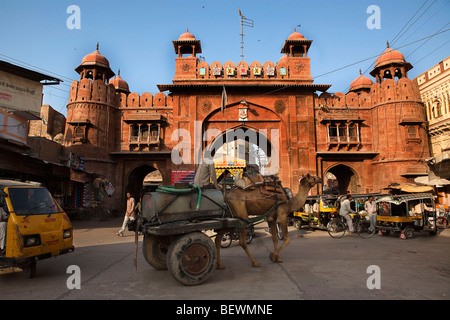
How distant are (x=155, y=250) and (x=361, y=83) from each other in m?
28.6

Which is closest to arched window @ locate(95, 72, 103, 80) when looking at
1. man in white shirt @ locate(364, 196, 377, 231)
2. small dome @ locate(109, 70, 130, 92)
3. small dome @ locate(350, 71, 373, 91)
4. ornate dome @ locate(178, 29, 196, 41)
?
small dome @ locate(109, 70, 130, 92)

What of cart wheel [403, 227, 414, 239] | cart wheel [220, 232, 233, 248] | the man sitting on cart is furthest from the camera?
cart wheel [403, 227, 414, 239]

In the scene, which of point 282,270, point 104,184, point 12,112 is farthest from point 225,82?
point 282,270

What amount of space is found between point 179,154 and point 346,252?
50.4ft

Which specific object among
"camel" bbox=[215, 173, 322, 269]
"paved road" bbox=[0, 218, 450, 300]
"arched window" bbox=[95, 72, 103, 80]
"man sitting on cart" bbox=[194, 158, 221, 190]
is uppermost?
"arched window" bbox=[95, 72, 103, 80]

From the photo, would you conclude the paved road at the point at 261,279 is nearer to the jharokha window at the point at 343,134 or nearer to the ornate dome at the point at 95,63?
the jharokha window at the point at 343,134

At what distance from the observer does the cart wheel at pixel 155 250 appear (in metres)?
5.23

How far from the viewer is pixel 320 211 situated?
1267 cm

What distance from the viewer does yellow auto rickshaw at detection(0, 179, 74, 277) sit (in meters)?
4.67

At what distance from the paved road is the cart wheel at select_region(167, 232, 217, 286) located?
170 mm

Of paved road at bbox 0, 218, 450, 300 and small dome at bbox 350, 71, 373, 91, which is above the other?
small dome at bbox 350, 71, 373, 91

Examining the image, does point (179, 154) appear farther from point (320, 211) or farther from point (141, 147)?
point (320, 211)

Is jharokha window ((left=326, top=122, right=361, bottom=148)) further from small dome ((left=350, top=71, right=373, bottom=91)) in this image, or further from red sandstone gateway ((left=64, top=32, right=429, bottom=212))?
small dome ((left=350, top=71, right=373, bottom=91))

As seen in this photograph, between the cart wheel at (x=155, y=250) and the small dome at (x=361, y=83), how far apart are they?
92.4 feet
